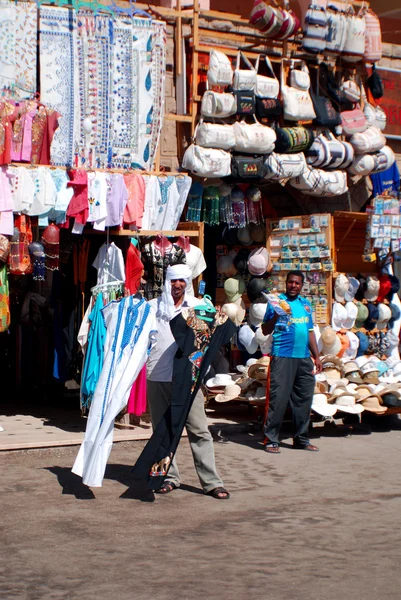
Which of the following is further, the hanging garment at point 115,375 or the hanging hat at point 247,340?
the hanging hat at point 247,340

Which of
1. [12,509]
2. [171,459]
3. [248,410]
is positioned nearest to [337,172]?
[248,410]

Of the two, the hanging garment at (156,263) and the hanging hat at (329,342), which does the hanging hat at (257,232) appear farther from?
the hanging garment at (156,263)

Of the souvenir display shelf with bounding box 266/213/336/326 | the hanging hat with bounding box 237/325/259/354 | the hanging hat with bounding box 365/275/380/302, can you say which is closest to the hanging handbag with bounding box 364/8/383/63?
the souvenir display shelf with bounding box 266/213/336/326

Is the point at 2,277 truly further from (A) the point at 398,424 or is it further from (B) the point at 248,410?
(A) the point at 398,424

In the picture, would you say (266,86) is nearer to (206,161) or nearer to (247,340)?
(206,161)

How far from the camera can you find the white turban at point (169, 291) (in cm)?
696

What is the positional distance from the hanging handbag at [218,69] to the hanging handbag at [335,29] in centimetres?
158

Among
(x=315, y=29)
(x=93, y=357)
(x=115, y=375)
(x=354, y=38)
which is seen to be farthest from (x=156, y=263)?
(x=354, y=38)

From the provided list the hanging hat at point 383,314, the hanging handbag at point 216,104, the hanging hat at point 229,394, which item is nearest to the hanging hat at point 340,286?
the hanging hat at point 383,314

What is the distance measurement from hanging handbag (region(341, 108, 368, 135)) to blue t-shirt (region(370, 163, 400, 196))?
0.79 metres

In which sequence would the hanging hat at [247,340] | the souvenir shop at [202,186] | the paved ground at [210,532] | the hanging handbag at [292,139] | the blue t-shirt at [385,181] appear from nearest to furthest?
the paved ground at [210,532] < the souvenir shop at [202,186] < the hanging handbag at [292,139] < the hanging hat at [247,340] < the blue t-shirt at [385,181]

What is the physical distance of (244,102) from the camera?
35.4ft

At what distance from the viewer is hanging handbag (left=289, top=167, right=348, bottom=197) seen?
11.4m

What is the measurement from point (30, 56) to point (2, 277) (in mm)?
2272
